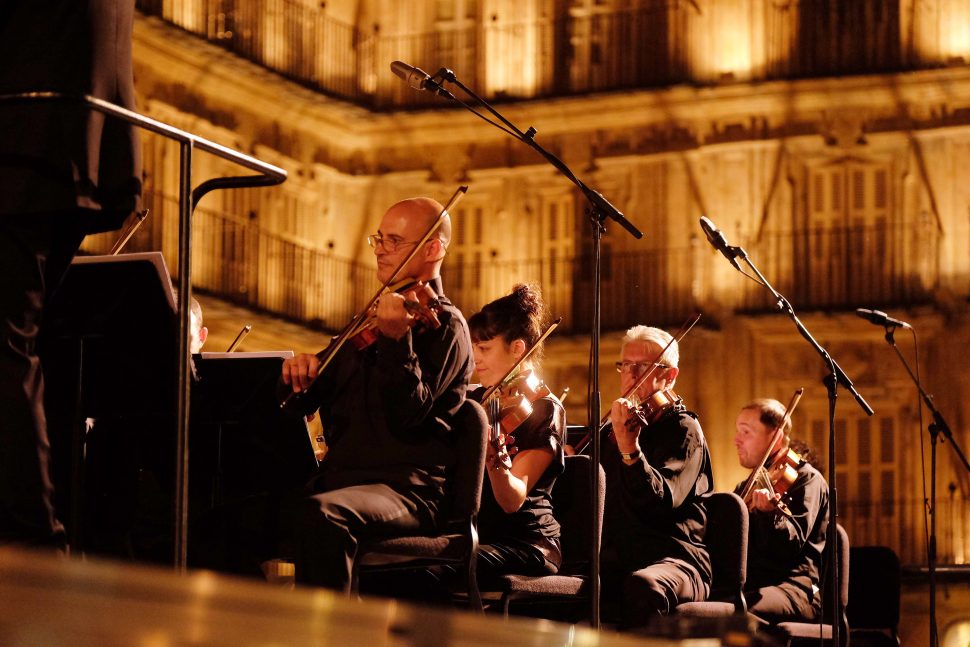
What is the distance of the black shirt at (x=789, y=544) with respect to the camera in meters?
7.19

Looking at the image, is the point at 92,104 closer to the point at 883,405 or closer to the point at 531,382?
the point at 531,382

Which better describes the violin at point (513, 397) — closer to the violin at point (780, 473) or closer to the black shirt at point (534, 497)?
the black shirt at point (534, 497)

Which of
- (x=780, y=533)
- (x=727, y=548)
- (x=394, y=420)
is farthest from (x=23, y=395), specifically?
(x=780, y=533)

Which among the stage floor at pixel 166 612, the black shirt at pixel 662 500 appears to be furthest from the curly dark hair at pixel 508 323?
the stage floor at pixel 166 612

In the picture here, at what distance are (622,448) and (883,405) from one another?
13.0 m

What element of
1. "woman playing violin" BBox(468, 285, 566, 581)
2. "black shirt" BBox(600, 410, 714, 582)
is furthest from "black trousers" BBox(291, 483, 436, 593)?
"black shirt" BBox(600, 410, 714, 582)

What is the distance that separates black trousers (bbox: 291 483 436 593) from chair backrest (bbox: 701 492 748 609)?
78.9 inches

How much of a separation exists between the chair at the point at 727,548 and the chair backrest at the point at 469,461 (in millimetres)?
1585

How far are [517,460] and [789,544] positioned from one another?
2.13 meters

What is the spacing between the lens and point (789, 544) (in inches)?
283

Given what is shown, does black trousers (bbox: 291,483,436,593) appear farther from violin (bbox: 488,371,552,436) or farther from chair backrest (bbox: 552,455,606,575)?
chair backrest (bbox: 552,455,606,575)

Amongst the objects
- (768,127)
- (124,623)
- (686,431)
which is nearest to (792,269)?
(768,127)

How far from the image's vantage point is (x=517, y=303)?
593cm

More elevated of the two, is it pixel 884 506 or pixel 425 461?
pixel 425 461
